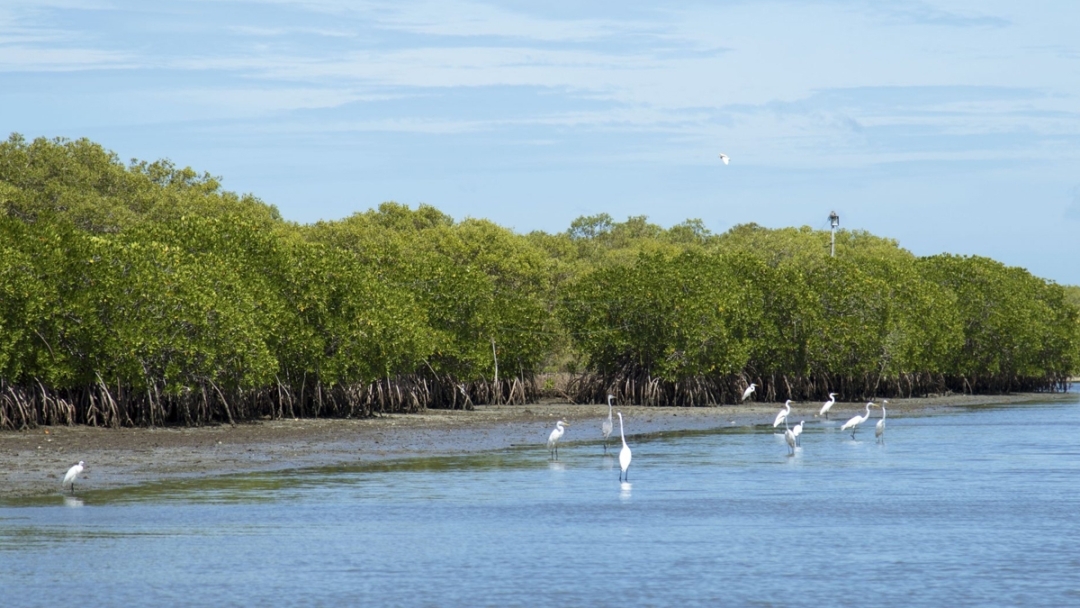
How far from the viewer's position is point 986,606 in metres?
13.6

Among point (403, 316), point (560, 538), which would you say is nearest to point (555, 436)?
point (560, 538)

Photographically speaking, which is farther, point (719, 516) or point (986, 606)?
point (719, 516)

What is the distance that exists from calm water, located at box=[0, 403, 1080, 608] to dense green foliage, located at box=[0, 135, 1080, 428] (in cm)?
940

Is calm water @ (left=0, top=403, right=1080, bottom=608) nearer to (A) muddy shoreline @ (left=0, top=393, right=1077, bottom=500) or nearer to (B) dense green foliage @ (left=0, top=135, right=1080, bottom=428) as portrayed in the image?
(A) muddy shoreline @ (left=0, top=393, right=1077, bottom=500)

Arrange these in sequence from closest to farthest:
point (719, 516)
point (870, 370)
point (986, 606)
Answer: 1. point (986, 606)
2. point (719, 516)
3. point (870, 370)

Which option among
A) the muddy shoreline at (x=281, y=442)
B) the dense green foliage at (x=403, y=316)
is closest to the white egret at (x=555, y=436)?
the muddy shoreline at (x=281, y=442)

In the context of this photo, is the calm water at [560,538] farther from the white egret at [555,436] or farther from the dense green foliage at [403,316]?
the dense green foliage at [403,316]

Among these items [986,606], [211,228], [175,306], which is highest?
[211,228]

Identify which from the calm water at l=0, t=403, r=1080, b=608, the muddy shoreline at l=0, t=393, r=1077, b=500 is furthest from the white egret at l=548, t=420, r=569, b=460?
the calm water at l=0, t=403, r=1080, b=608

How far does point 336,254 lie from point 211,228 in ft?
15.5

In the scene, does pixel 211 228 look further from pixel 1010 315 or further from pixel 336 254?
pixel 1010 315

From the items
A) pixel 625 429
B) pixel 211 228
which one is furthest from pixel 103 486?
pixel 625 429

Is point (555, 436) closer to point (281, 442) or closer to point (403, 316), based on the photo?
point (281, 442)

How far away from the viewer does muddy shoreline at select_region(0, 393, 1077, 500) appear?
24.8m
